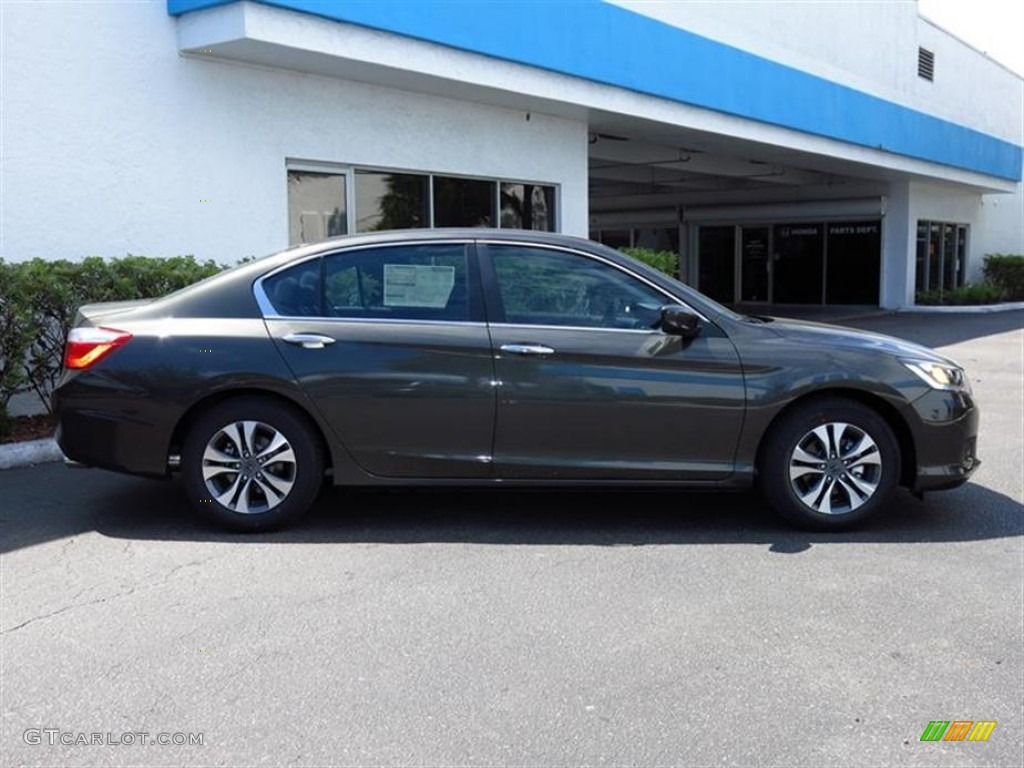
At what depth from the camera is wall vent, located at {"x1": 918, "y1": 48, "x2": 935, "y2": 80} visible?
2389 centimetres

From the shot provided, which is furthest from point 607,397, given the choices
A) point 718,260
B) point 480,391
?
point 718,260

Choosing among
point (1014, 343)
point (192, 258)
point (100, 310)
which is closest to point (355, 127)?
point (192, 258)

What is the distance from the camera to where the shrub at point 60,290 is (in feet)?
22.8

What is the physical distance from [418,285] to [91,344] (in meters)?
1.81

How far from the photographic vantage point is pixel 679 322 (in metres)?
5.25

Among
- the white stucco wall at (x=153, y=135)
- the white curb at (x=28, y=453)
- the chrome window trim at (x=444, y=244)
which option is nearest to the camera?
the chrome window trim at (x=444, y=244)

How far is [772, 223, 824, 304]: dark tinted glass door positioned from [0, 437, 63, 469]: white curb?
22.6 metres

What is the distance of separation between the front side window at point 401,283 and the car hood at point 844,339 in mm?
1794

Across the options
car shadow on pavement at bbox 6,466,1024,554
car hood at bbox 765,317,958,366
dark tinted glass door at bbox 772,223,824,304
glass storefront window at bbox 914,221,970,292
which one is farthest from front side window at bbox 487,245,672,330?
glass storefront window at bbox 914,221,970,292

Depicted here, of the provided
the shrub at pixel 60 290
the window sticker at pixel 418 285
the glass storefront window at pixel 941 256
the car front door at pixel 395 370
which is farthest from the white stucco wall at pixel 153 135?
the glass storefront window at pixel 941 256

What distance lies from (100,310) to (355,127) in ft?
17.7

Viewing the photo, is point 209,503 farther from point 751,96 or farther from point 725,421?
point 751,96

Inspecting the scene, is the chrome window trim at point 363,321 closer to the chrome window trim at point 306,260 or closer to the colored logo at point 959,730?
the chrome window trim at point 306,260

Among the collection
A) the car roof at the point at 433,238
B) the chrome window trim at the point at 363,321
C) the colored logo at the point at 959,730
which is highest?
the car roof at the point at 433,238
